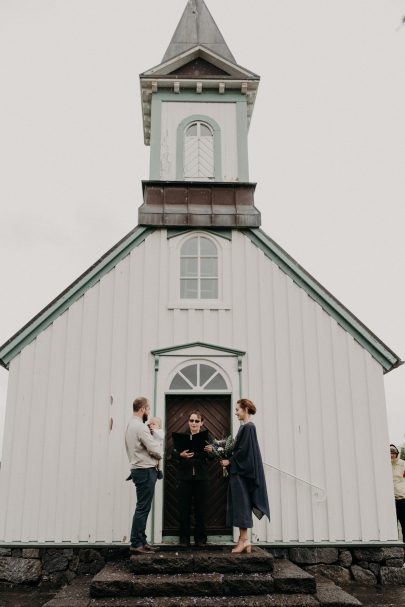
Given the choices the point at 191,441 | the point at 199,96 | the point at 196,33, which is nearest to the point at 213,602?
the point at 191,441

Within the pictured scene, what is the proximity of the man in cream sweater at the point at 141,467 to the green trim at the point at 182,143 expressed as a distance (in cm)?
544

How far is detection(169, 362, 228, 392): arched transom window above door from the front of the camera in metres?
9.73

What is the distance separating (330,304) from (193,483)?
388 cm

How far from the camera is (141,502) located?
306 inches

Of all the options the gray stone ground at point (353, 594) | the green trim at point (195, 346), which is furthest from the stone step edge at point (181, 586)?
the green trim at point (195, 346)

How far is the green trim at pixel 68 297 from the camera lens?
9.57 metres

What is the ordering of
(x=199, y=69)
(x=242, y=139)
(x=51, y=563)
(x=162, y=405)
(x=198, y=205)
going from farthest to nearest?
(x=199, y=69), (x=242, y=139), (x=198, y=205), (x=162, y=405), (x=51, y=563)

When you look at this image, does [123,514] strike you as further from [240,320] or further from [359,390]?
[359,390]

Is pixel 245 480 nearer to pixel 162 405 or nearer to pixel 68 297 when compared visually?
pixel 162 405

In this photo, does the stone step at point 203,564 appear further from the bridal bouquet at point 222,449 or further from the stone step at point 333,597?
the bridal bouquet at point 222,449

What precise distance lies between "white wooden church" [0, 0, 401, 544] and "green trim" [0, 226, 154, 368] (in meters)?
0.02

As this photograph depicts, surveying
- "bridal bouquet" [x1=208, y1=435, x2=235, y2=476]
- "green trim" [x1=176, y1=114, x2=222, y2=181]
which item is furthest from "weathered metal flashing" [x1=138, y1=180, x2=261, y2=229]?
"bridal bouquet" [x1=208, y1=435, x2=235, y2=476]

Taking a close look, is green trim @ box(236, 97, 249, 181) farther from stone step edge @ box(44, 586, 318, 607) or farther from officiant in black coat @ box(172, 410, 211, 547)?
stone step edge @ box(44, 586, 318, 607)

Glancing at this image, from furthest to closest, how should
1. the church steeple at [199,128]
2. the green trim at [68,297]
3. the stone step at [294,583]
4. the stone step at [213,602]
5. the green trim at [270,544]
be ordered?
the church steeple at [199,128] < the green trim at [68,297] < the green trim at [270,544] < the stone step at [294,583] < the stone step at [213,602]
